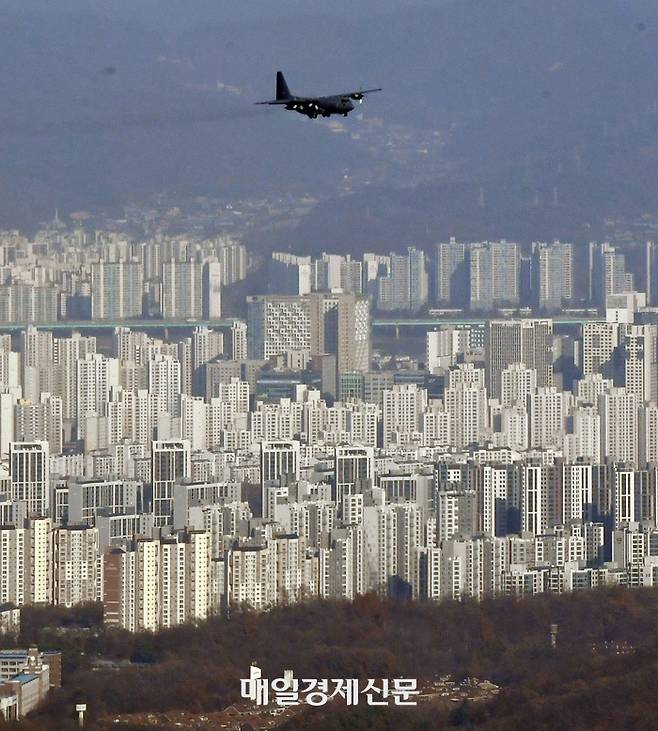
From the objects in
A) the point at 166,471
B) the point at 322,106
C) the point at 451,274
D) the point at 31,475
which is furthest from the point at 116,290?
the point at 322,106

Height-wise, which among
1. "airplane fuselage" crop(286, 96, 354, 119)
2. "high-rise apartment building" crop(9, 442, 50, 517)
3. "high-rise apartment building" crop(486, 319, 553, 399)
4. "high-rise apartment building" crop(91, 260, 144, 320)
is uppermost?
"high-rise apartment building" crop(91, 260, 144, 320)

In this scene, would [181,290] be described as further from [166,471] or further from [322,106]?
[322,106]

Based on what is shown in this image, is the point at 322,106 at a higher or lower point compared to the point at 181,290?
lower

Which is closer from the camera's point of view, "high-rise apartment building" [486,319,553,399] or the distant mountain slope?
"high-rise apartment building" [486,319,553,399]

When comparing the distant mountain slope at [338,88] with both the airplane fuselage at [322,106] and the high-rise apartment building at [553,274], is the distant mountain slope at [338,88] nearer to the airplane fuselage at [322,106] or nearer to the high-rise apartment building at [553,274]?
the high-rise apartment building at [553,274]

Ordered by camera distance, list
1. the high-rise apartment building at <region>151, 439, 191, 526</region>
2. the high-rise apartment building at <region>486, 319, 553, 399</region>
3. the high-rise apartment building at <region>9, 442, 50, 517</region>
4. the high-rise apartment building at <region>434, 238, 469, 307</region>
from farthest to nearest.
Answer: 1. the high-rise apartment building at <region>434, 238, 469, 307</region>
2. the high-rise apartment building at <region>486, 319, 553, 399</region>
3. the high-rise apartment building at <region>9, 442, 50, 517</region>
4. the high-rise apartment building at <region>151, 439, 191, 526</region>

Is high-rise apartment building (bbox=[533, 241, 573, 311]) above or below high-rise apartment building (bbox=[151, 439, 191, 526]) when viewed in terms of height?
above

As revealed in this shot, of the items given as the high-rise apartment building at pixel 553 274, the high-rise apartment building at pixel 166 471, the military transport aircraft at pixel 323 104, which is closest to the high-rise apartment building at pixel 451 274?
the high-rise apartment building at pixel 553 274

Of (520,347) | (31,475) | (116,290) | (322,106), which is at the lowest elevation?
(31,475)

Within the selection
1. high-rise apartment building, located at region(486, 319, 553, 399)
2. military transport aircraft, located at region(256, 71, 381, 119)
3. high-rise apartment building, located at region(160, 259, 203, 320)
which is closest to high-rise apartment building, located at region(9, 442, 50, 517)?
military transport aircraft, located at region(256, 71, 381, 119)

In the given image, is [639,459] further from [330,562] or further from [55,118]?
[55,118]

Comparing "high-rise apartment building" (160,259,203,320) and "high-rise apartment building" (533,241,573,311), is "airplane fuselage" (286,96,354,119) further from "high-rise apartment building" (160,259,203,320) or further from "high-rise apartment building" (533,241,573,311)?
"high-rise apartment building" (533,241,573,311)

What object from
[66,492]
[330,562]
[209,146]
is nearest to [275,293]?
[209,146]
